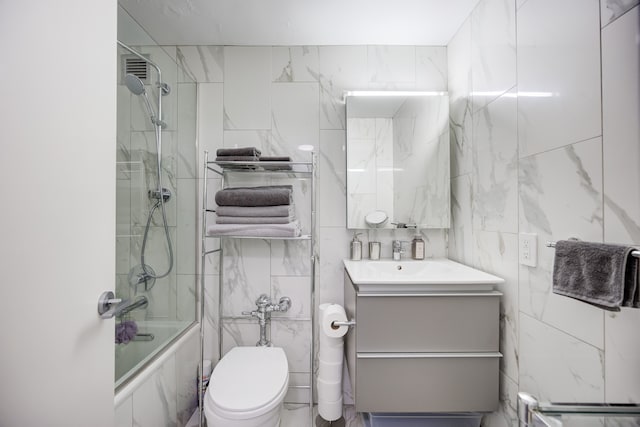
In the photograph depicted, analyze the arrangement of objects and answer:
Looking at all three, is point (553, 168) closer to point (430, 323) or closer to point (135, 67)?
point (430, 323)

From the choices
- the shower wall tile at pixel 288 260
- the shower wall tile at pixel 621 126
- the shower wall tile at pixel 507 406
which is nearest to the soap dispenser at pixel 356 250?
the shower wall tile at pixel 288 260

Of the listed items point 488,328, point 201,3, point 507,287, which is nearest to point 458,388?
point 488,328

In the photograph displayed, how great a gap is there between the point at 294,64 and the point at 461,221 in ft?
4.59

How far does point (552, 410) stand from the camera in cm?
50

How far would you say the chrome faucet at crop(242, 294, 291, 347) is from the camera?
1588 mm

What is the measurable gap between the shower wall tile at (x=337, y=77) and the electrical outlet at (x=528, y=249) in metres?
1.14

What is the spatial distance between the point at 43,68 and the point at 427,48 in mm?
1838

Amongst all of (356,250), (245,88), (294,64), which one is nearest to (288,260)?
(356,250)

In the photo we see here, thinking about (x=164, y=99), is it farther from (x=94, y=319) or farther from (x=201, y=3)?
(x=94, y=319)

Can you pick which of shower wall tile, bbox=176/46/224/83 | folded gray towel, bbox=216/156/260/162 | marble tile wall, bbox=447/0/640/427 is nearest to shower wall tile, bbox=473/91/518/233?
marble tile wall, bbox=447/0/640/427

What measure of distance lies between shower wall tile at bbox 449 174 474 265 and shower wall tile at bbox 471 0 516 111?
0.42m

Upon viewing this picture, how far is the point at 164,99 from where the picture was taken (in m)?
1.38

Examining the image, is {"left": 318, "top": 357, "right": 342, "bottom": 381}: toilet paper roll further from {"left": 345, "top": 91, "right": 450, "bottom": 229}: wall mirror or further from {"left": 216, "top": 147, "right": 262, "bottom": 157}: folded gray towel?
{"left": 216, "top": 147, "right": 262, "bottom": 157}: folded gray towel

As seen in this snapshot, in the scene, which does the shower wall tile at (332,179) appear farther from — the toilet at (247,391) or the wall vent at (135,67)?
the wall vent at (135,67)
